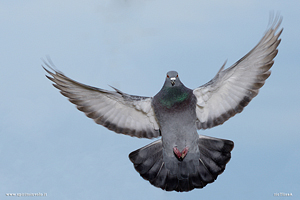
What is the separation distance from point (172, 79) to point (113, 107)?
1462mm

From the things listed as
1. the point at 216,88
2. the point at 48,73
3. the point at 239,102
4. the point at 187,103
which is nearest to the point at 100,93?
the point at 48,73

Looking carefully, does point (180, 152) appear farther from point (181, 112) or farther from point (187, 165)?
point (181, 112)

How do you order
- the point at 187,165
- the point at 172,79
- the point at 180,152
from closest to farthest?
the point at 172,79, the point at 180,152, the point at 187,165

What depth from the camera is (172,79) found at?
8.06 meters

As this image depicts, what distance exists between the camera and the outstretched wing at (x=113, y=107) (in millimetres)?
8305

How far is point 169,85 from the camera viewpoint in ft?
26.8

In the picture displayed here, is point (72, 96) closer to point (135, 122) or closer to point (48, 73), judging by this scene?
point (48, 73)

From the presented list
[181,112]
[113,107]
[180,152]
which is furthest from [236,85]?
[113,107]

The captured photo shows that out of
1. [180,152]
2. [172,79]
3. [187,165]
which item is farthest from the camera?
[187,165]

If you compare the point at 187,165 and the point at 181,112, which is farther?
the point at 187,165

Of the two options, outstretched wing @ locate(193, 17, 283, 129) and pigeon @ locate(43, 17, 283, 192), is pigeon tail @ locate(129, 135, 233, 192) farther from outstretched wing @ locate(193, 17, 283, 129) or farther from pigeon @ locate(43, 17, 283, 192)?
outstretched wing @ locate(193, 17, 283, 129)

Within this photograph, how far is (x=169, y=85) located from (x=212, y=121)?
1.26 metres

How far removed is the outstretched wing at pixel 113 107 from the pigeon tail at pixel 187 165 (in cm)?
56

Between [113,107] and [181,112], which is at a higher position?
[113,107]
